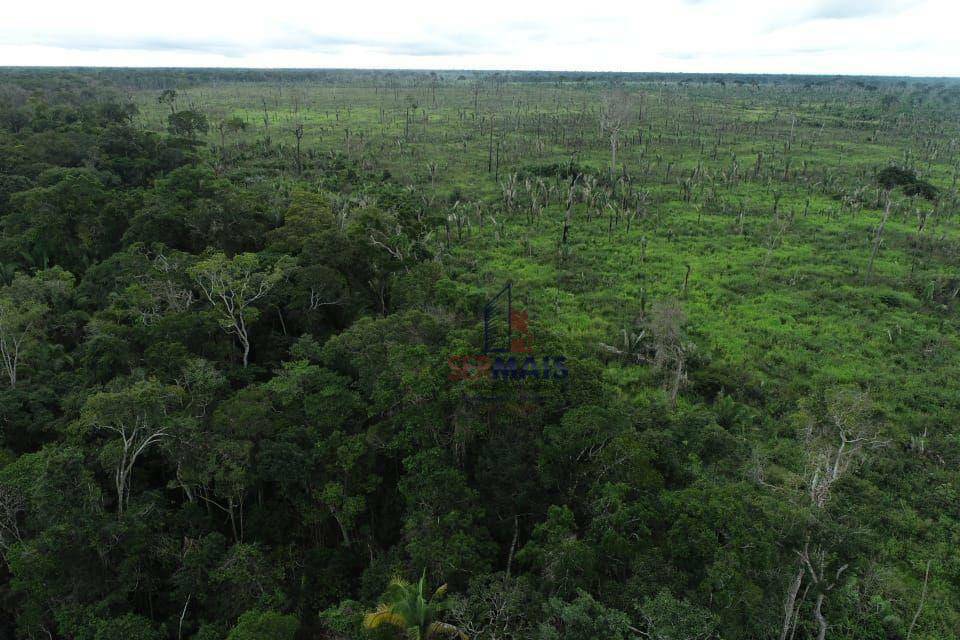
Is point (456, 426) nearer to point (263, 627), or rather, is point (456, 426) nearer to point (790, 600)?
point (263, 627)

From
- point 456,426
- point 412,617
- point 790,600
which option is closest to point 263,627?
point 412,617

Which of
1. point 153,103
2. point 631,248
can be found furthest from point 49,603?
point 153,103

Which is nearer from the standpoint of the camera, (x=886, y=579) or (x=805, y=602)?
(x=805, y=602)

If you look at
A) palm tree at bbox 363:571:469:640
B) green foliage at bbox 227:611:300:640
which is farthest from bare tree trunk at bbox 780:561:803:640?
green foliage at bbox 227:611:300:640

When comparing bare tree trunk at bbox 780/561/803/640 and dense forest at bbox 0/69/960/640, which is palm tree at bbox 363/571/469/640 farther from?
bare tree trunk at bbox 780/561/803/640

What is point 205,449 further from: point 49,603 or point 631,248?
point 631,248

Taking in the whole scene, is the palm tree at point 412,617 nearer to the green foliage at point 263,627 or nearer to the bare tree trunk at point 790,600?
the green foliage at point 263,627
